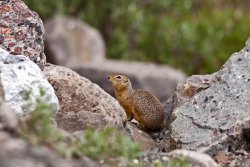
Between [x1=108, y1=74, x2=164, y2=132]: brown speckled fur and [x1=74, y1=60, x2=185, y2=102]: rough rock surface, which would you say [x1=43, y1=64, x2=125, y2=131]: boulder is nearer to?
[x1=108, y1=74, x2=164, y2=132]: brown speckled fur

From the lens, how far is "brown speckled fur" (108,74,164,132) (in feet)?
33.3

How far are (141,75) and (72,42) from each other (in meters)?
3.29

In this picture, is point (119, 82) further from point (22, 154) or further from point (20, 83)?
point (22, 154)

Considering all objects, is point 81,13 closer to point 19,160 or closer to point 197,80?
point 197,80

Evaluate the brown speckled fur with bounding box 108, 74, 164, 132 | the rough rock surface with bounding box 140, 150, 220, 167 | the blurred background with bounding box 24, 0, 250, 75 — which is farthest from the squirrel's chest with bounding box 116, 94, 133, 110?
the blurred background with bounding box 24, 0, 250, 75

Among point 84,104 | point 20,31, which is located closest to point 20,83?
point 20,31

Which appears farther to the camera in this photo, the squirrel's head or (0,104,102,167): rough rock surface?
the squirrel's head

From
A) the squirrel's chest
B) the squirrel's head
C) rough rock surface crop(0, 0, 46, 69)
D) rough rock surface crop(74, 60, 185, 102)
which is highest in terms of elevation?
rough rock surface crop(0, 0, 46, 69)

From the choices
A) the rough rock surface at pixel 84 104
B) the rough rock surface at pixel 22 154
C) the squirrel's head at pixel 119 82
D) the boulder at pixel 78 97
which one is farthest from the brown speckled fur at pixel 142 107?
the rough rock surface at pixel 22 154

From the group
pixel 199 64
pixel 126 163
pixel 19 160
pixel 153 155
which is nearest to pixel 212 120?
pixel 153 155

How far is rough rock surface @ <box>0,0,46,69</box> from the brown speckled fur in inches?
53.6

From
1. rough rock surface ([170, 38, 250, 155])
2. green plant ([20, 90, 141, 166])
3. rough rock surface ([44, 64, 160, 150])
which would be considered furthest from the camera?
rough rock surface ([44, 64, 160, 150])

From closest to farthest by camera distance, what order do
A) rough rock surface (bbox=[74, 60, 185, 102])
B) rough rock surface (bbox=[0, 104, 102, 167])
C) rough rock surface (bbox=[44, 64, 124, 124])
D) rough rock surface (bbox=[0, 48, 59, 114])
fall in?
rough rock surface (bbox=[0, 104, 102, 167]), rough rock surface (bbox=[0, 48, 59, 114]), rough rock surface (bbox=[44, 64, 124, 124]), rough rock surface (bbox=[74, 60, 185, 102])

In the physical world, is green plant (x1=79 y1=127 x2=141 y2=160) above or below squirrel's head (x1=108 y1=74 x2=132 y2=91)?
above
